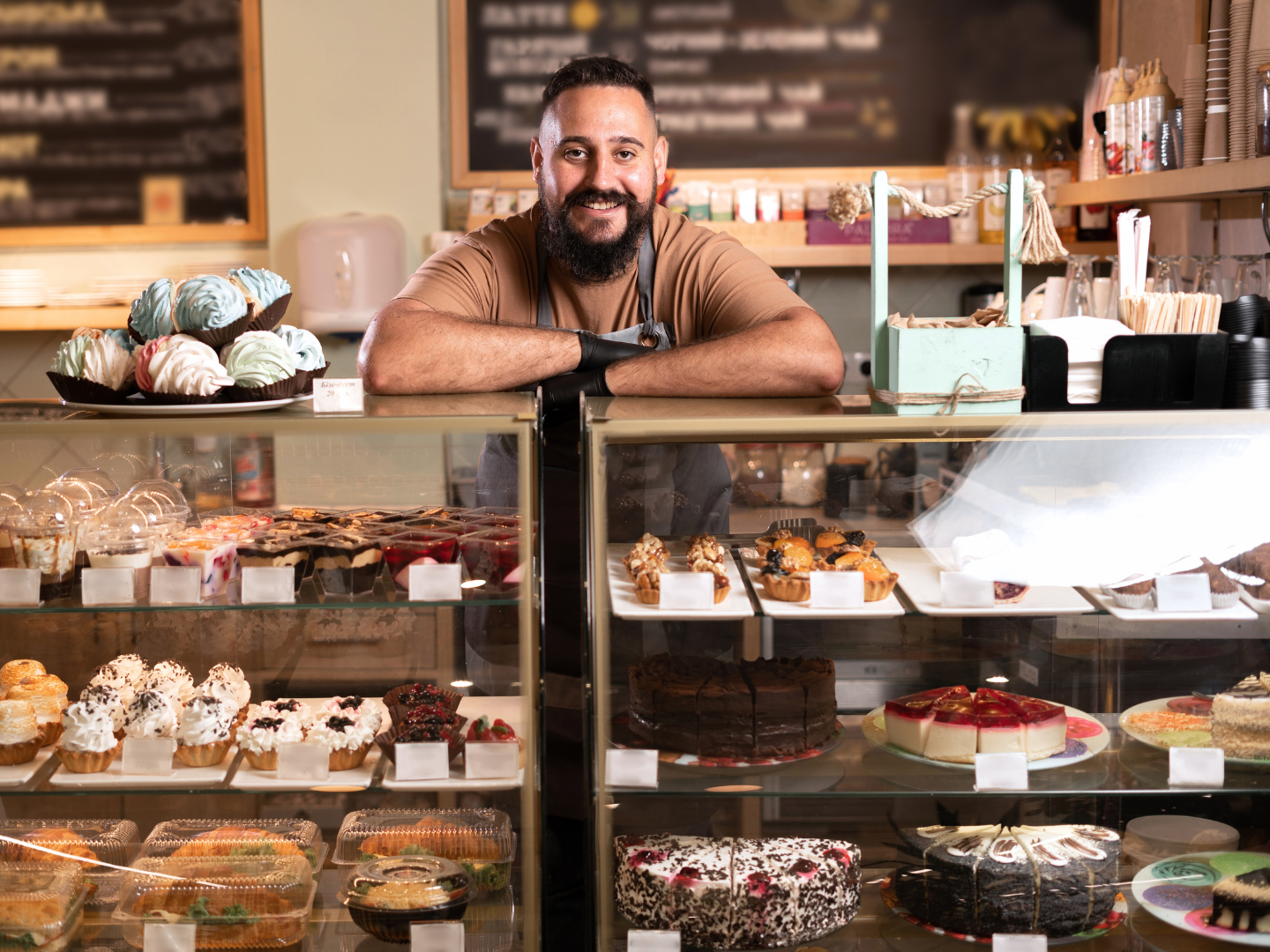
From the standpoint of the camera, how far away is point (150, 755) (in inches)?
74.1

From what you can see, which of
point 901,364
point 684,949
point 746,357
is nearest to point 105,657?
point 684,949

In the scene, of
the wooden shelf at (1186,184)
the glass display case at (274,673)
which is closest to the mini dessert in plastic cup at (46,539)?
the glass display case at (274,673)

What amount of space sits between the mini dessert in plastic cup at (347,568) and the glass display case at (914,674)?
37cm

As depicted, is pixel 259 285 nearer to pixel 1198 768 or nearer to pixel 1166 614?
pixel 1166 614

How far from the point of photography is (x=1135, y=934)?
1882 millimetres

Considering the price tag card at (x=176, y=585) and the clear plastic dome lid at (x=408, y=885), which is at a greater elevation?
the price tag card at (x=176, y=585)

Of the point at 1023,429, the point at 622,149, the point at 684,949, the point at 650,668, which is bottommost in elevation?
the point at 684,949

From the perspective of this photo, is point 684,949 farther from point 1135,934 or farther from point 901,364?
point 901,364

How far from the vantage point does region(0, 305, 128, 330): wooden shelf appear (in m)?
4.09

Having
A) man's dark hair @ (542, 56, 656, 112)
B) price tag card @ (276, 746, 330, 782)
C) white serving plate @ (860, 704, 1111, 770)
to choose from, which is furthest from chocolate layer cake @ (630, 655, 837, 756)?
man's dark hair @ (542, 56, 656, 112)

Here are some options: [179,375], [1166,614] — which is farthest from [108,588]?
[1166,614]

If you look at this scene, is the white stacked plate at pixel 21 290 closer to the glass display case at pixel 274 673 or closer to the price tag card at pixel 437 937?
the glass display case at pixel 274 673

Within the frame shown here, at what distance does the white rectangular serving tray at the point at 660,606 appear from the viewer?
5.72ft

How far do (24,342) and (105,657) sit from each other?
288cm
